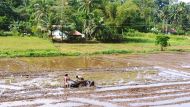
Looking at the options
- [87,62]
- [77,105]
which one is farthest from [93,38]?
[77,105]

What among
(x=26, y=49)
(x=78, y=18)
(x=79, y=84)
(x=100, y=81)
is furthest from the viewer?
(x=78, y=18)

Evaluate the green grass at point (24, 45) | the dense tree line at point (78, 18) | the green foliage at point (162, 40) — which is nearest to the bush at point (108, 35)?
the dense tree line at point (78, 18)

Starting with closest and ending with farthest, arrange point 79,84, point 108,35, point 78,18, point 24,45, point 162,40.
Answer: point 79,84
point 24,45
point 162,40
point 78,18
point 108,35

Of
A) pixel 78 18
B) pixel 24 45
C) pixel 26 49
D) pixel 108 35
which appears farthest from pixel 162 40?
pixel 24 45

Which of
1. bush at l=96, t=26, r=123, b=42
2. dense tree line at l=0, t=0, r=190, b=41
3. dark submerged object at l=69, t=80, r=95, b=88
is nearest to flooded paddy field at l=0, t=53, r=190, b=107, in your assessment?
dark submerged object at l=69, t=80, r=95, b=88

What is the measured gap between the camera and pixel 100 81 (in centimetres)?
2211

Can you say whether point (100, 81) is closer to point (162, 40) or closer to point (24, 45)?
point (24, 45)

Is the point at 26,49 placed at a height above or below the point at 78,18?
below

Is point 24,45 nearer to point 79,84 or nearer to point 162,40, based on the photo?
point 162,40

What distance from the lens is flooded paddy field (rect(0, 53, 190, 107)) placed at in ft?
56.0

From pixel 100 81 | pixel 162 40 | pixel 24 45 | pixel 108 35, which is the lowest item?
pixel 100 81

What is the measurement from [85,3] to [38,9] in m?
6.56

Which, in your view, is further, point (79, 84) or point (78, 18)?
point (78, 18)

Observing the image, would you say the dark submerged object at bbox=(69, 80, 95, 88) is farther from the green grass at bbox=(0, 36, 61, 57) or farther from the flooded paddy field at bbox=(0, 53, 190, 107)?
the green grass at bbox=(0, 36, 61, 57)
